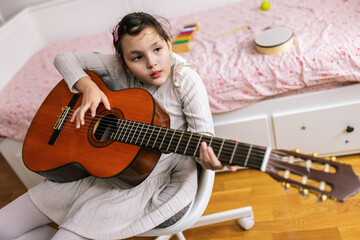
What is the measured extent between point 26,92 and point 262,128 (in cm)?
121

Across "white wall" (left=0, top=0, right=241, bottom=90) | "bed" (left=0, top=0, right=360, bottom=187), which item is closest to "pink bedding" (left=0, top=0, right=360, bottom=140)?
"bed" (left=0, top=0, right=360, bottom=187)

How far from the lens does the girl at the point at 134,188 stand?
88 centimetres

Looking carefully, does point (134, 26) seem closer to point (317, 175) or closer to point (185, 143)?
point (185, 143)

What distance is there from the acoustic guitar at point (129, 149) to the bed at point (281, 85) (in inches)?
19.1

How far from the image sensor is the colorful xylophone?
62.9 inches

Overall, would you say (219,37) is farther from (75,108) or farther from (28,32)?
(28,32)

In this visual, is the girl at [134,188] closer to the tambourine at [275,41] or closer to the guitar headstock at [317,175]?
the guitar headstock at [317,175]

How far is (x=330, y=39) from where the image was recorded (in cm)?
131

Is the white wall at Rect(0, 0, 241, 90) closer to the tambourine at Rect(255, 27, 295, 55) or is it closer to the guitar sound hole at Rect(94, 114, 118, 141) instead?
the tambourine at Rect(255, 27, 295, 55)

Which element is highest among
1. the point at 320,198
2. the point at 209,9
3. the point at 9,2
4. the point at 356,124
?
the point at 9,2

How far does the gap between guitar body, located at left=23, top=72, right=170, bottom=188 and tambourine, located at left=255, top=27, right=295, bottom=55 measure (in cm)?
63

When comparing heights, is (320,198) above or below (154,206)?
above

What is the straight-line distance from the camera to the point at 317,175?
0.64 m

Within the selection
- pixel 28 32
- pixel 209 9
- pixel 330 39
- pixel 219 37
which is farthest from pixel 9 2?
pixel 330 39
